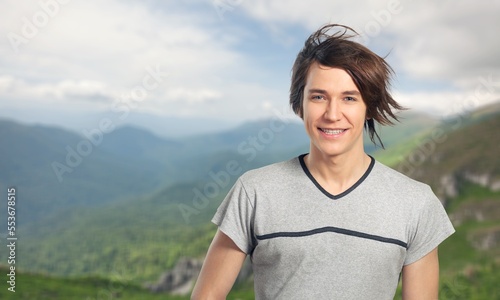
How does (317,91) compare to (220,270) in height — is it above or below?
above

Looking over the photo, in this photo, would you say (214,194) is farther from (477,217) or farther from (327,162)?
(327,162)

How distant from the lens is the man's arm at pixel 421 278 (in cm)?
301

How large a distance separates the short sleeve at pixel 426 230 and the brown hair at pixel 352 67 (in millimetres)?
533

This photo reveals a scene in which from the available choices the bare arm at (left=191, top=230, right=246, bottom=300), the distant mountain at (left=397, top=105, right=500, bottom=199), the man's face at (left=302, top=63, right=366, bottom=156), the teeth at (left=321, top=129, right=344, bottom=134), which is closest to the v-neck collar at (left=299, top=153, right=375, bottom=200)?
the man's face at (left=302, top=63, right=366, bottom=156)

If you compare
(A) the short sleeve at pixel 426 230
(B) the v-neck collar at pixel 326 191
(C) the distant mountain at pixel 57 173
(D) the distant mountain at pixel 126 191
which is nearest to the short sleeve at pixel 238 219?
(B) the v-neck collar at pixel 326 191

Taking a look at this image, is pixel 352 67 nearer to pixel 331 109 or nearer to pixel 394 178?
pixel 331 109

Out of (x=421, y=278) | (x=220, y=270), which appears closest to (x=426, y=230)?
(x=421, y=278)

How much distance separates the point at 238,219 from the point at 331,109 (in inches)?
28.7

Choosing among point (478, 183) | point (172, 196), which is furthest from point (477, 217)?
point (172, 196)

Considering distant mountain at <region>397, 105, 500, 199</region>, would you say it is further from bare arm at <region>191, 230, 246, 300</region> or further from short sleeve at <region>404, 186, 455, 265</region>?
bare arm at <region>191, 230, 246, 300</region>

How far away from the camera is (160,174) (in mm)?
137250

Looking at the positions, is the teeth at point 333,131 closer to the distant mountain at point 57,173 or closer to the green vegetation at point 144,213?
the green vegetation at point 144,213

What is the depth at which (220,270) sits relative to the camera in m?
2.97

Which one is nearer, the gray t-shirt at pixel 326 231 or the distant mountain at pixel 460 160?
the gray t-shirt at pixel 326 231
